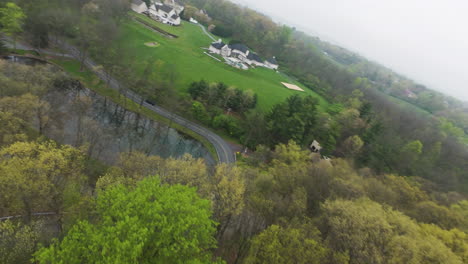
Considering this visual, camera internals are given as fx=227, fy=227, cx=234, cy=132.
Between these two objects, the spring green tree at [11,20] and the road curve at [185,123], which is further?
the spring green tree at [11,20]

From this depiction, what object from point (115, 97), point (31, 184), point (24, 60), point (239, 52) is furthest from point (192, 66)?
point (31, 184)

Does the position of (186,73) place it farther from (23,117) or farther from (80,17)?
(23,117)

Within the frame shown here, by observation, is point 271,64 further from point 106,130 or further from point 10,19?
point 10,19

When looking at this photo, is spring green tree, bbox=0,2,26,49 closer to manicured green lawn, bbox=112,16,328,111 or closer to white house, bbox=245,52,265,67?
manicured green lawn, bbox=112,16,328,111

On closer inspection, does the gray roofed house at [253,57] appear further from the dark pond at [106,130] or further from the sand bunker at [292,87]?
the dark pond at [106,130]

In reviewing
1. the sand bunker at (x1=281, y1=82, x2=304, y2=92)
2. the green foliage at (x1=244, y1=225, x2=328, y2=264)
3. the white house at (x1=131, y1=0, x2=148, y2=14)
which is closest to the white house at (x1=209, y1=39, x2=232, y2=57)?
the sand bunker at (x1=281, y1=82, x2=304, y2=92)

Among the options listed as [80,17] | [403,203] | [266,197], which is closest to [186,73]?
[80,17]

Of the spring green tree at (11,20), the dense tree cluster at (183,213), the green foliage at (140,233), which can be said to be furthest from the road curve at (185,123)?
the green foliage at (140,233)
